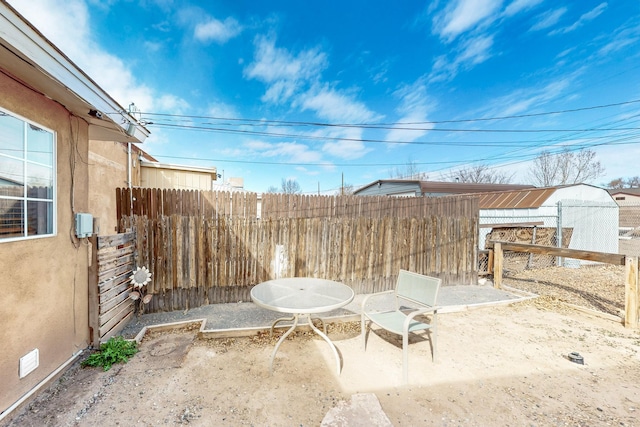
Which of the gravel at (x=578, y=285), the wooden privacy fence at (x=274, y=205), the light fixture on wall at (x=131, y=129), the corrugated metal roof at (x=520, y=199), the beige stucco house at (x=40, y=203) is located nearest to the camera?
the beige stucco house at (x=40, y=203)

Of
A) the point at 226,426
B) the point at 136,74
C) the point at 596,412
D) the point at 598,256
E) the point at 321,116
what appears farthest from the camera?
the point at 321,116

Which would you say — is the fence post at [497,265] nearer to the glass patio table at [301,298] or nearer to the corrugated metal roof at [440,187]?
the glass patio table at [301,298]

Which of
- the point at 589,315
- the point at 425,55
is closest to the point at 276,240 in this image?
the point at 589,315

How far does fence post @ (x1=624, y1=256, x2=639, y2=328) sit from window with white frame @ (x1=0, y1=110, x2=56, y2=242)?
22.2ft

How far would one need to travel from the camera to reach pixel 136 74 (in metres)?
7.00

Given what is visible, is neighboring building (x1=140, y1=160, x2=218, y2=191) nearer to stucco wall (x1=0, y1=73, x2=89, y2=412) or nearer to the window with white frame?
stucco wall (x1=0, y1=73, x2=89, y2=412)

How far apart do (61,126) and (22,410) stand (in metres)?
2.36

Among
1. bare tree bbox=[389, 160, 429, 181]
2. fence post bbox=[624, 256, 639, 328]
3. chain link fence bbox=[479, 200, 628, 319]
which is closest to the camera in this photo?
fence post bbox=[624, 256, 639, 328]

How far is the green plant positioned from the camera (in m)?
2.37

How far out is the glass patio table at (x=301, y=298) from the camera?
231 cm

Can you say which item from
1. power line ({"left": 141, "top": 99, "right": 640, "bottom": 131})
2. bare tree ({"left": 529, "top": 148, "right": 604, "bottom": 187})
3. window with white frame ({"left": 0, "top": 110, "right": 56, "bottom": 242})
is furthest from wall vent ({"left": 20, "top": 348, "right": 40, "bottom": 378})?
bare tree ({"left": 529, "top": 148, "right": 604, "bottom": 187})

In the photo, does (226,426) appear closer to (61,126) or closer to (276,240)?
(276,240)

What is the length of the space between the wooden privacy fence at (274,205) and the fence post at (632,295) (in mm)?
2274

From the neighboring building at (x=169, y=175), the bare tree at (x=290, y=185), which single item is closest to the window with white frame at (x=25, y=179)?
the neighboring building at (x=169, y=175)
